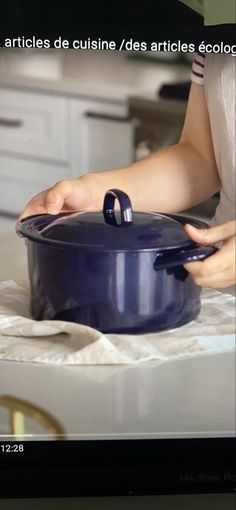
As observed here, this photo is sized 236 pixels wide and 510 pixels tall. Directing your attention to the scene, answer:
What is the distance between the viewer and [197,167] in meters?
0.96

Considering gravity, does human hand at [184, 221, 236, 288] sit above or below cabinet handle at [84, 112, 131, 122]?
below

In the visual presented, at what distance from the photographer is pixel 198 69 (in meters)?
0.93

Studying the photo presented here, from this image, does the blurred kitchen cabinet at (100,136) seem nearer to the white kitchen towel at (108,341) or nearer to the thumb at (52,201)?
the thumb at (52,201)

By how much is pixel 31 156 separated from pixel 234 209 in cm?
24

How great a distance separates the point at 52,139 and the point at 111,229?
131 mm

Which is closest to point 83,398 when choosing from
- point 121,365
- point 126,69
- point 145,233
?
point 121,365

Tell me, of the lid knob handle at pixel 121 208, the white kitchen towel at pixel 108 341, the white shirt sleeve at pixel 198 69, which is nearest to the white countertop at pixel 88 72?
the white shirt sleeve at pixel 198 69

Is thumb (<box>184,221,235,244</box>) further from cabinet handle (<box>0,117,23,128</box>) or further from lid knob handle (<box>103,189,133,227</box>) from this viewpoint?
cabinet handle (<box>0,117,23,128</box>)

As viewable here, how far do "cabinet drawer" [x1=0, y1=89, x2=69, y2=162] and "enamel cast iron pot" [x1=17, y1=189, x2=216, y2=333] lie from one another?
8 cm

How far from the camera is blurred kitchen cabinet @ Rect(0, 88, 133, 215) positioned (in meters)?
0.94

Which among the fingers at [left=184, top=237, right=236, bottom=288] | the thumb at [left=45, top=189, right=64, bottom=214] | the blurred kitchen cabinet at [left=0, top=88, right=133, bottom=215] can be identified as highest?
the blurred kitchen cabinet at [left=0, top=88, right=133, bottom=215]

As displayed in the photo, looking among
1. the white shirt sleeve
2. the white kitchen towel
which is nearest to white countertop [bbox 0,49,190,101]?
the white shirt sleeve

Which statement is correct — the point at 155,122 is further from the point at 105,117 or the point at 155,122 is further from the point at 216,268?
the point at 216,268

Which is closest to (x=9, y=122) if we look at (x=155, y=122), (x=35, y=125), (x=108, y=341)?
(x=35, y=125)
